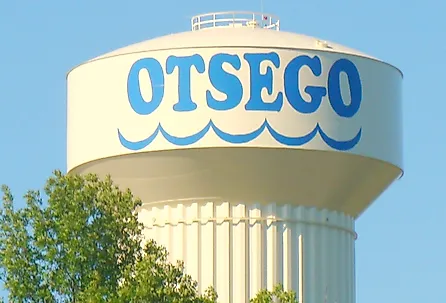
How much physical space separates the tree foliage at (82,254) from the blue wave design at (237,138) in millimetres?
4082

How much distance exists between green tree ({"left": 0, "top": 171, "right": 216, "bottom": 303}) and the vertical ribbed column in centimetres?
484

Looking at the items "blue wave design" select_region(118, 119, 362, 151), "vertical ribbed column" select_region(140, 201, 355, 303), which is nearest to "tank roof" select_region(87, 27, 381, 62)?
"blue wave design" select_region(118, 119, 362, 151)

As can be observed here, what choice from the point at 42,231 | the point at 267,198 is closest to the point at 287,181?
the point at 267,198

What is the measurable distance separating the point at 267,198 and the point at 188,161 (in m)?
1.61

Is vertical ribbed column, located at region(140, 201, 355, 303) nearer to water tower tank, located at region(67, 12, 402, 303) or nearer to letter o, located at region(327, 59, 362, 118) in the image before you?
water tower tank, located at region(67, 12, 402, 303)

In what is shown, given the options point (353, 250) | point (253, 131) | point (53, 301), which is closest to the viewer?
point (53, 301)

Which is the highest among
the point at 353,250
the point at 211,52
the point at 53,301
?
the point at 211,52

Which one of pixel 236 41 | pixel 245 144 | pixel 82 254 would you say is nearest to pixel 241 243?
pixel 245 144

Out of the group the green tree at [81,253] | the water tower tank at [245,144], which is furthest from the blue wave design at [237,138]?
the green tree at [81,253]

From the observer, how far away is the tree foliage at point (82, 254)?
21.5m

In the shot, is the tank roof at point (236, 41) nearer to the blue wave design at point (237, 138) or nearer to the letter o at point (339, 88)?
the letter o at point (339, 88)

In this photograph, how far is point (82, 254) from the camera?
71.6 ft

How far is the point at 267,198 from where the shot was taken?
90.2 feet

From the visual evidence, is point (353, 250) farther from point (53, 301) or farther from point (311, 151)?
point (53, 301)
